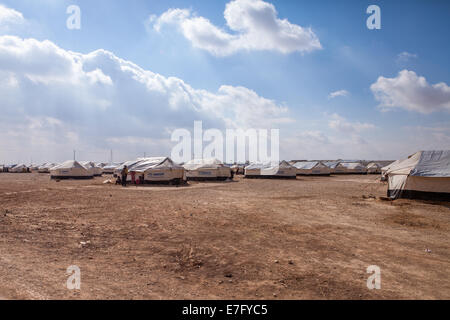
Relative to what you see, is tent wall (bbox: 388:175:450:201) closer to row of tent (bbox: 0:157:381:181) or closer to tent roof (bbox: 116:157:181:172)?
row of tent (bbox: 0:157:381:181)

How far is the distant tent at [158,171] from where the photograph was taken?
108 feet

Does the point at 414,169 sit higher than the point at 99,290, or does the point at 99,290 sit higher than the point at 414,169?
the point at 414,169

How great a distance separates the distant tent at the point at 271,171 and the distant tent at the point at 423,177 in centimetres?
2687

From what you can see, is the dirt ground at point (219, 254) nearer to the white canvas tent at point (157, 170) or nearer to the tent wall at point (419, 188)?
the tent wall at point (419, 188)

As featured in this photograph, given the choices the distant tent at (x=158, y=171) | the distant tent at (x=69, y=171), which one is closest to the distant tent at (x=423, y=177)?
the distant tent at (x=158, y=171)

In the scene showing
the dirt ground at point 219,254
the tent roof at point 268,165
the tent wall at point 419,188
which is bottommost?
the dirt ground at point 219,254

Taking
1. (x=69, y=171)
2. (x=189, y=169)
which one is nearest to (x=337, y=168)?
(x=189, y=169)

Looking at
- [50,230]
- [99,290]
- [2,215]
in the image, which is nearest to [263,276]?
[99,290]

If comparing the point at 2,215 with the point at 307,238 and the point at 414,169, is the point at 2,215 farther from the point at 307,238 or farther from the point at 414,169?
the point at 414,169

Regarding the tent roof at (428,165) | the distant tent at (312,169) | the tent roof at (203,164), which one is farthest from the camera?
the distant tent at (312,169)

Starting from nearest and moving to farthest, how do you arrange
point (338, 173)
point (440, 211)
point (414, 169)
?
1. point (440, 211)
2. point (414, 169)
3. point (338, 173)

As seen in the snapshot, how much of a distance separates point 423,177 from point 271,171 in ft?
96.8

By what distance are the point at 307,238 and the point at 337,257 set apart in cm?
185

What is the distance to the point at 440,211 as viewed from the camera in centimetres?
1462
